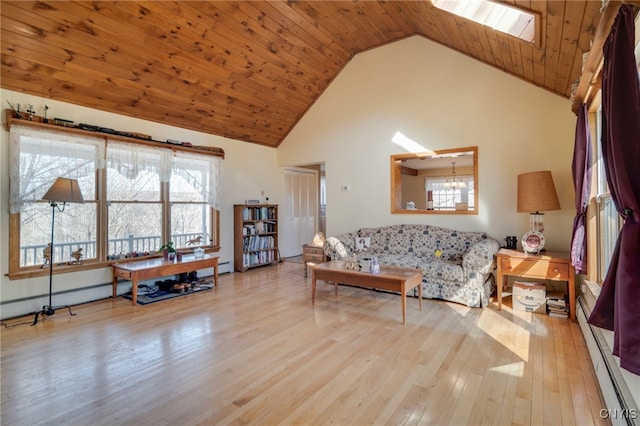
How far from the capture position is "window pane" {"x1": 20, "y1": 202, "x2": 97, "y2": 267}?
3.69 metres

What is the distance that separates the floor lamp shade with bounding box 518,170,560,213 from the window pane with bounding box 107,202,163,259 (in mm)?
4993

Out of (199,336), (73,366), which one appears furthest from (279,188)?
(73,366)

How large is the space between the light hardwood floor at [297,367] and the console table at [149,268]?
0.37 meters

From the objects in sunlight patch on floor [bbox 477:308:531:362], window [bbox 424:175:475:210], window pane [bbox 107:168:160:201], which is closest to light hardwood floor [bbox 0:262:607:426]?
sunlight patch on floor [bbox 477:308:531:362]

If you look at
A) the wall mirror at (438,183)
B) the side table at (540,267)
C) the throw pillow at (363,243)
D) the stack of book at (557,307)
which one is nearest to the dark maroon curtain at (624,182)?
the side table at (540,267)

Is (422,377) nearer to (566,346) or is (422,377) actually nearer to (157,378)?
(566,346)

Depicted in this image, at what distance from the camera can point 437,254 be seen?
4402mm

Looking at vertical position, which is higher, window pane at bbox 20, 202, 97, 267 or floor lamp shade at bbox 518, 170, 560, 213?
floor lamp shade at bbox 518, 170, 560, 213

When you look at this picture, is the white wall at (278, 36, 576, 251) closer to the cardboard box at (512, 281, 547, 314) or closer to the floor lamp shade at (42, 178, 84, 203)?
the cardboard box at (512, 281, 547, 314)

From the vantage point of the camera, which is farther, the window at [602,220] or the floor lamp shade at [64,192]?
the floor lamp shade at [64,192]

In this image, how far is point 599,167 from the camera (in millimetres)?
2973

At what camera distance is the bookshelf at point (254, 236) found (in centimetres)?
591

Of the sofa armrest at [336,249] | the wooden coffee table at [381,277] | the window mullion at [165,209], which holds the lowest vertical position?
the wooden coffee table at [381,277]

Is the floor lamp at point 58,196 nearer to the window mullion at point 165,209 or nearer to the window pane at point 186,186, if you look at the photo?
the window mullion at point 165,209
